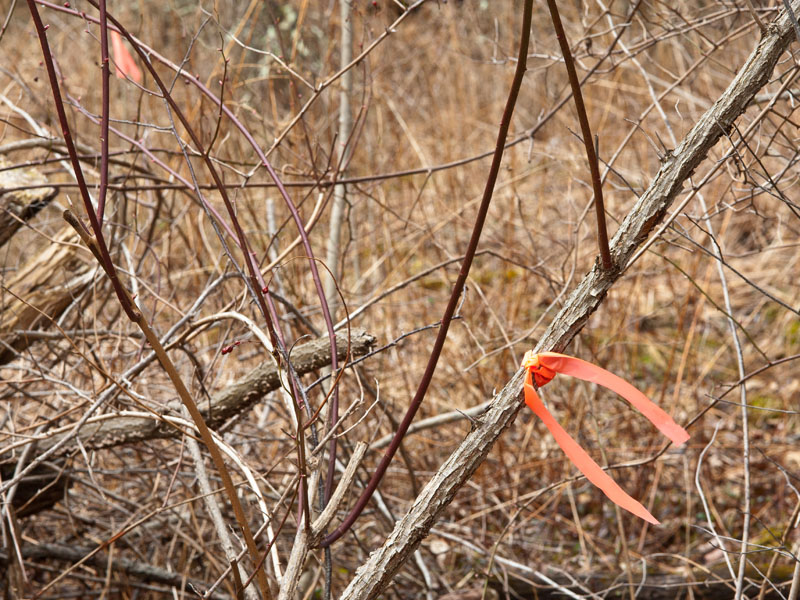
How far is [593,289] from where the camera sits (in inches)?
48.0

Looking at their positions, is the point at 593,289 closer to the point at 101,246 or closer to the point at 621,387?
the point at 621,387

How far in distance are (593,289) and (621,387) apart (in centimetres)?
18

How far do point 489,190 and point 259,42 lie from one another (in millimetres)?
7104

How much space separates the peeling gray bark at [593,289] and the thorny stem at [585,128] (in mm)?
54

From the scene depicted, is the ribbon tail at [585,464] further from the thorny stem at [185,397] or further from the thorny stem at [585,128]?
the thorny stem at [185,397]

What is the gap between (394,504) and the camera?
113 inches

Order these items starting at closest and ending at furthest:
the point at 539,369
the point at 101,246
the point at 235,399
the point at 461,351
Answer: the point at 101,246, the point at 539,369, the point at 235,399, the point at 461,351

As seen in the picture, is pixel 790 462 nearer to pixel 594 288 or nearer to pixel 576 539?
pixel 576 539

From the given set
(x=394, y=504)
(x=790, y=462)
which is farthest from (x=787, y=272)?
(x=394, y=504)

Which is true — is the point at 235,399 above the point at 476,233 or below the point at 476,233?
below

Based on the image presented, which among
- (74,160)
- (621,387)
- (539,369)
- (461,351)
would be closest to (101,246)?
(74,160)

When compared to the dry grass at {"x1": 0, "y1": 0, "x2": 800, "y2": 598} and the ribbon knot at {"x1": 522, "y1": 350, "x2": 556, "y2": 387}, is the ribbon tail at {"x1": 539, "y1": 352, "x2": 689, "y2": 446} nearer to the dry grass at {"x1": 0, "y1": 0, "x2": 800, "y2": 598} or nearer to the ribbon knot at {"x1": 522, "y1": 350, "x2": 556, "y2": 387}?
the ribbon knot at {"x1": 522, "y1": 350, "x2": 556, "y2": 387}

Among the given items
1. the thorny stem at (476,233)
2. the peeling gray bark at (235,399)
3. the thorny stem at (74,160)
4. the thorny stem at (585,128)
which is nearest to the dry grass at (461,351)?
the peeling gray bark at (235,399)

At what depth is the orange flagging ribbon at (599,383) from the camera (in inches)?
42.6
